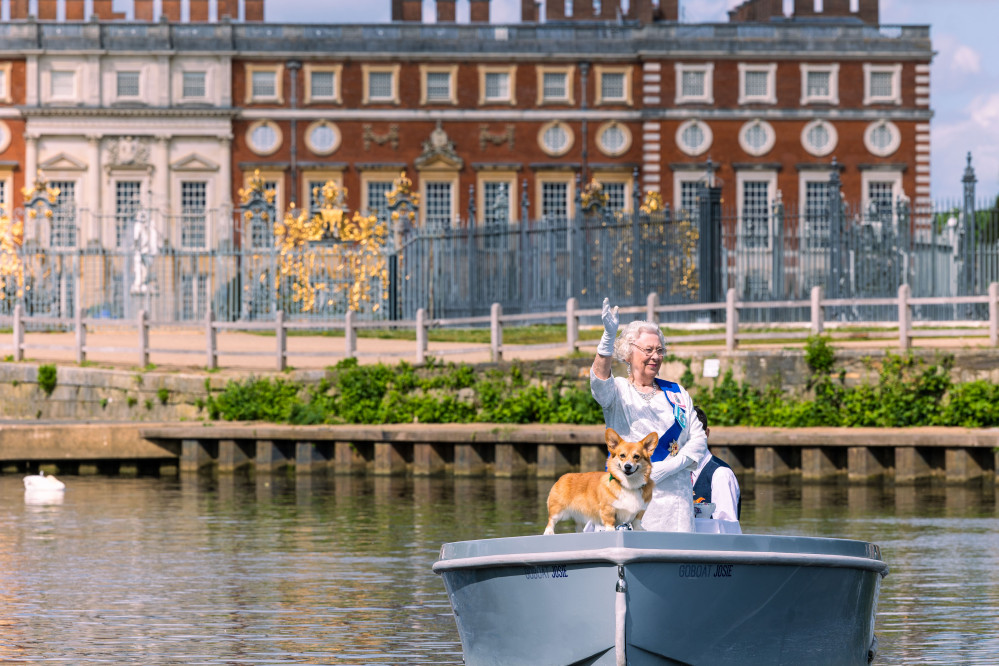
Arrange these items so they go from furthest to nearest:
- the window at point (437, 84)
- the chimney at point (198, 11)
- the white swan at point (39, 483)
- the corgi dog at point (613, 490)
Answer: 1. the chimney at point (198, 11)
2. the window at point (437, 84)
3. the white swan at point (39, 483)
4. the corgi dog at point (613, 490)

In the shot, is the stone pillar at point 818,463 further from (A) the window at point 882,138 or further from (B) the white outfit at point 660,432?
(A) the window at point 882,138

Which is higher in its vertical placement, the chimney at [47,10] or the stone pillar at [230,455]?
the chimney at [47,10]

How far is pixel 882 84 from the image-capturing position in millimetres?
64250

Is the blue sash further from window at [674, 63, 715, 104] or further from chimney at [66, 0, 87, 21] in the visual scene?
chimney at [66, 0, 87, 21]

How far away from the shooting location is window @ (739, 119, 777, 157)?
63.9 meters

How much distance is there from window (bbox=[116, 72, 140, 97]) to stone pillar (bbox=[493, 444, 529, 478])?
4300 cm

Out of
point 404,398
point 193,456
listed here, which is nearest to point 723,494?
point 404,398

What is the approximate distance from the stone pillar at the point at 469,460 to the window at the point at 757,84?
41351 mm

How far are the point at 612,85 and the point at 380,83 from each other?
27.5ft

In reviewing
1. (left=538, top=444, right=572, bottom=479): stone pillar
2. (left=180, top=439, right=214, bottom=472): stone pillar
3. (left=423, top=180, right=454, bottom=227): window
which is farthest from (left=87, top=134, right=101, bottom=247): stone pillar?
(left=538, top=444, right=572, bottom=479): stone pillar

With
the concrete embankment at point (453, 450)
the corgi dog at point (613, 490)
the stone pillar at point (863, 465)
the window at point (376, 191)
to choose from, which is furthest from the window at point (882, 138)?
the corgi dog at point (613, 490)

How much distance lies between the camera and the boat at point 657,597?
8891 millimetres

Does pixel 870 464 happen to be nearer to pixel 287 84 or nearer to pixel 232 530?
pixel 232 530

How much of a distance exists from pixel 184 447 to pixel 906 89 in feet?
145
